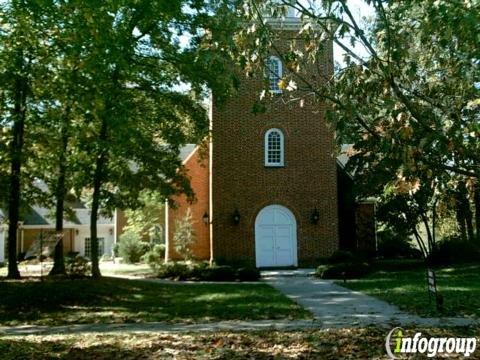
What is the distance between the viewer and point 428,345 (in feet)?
24.6

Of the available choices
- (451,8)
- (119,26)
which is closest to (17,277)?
(119,26)

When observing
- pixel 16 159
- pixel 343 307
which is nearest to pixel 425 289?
pixel 343 307

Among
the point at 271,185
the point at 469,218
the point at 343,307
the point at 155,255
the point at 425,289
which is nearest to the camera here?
the point at 343,307

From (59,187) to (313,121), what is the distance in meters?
11.7

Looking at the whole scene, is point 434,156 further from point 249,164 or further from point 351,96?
point 249,164

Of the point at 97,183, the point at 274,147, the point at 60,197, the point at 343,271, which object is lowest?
the point at 343,271

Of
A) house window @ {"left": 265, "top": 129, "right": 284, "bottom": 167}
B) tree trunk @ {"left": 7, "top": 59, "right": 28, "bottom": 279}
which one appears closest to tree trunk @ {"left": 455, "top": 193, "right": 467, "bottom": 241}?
house window @ {"left": 265, "top": 129, "right": 284, "bottom": 167}

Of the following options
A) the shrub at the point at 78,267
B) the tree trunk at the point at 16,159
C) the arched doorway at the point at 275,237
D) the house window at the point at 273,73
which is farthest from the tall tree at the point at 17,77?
the arched doorway at the point at 275,237

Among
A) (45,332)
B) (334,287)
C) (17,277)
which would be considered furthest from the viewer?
(17,277)

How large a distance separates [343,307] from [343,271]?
25.6ft

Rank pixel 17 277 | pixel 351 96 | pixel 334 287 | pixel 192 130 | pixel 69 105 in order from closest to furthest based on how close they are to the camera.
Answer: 1. pixel 351 96
2. pixel 69 105
3. pixel 334 287
4. pixel 17 277
5. pixel 192 130

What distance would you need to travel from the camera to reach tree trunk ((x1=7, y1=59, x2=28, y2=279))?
17.7 metres

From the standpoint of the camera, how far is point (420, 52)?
8188mm

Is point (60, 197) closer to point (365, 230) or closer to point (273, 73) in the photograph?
point (273, 73)
